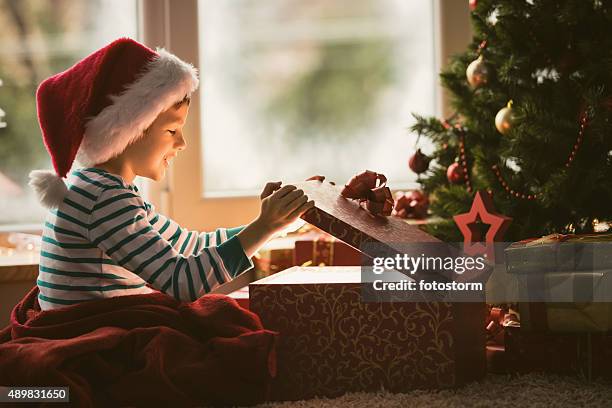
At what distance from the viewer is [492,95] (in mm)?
1735

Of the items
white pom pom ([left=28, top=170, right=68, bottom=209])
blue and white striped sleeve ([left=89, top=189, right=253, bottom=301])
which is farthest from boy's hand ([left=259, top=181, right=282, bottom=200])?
white pom pom ([left=28, top=170, right=68, bottom=209])

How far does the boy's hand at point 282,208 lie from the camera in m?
1.17

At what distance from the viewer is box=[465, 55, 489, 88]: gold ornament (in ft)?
5.57

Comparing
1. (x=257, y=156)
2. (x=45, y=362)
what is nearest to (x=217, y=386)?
(x=45, y=362)

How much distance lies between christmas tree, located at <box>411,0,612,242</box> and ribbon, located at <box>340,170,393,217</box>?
1.48 ft

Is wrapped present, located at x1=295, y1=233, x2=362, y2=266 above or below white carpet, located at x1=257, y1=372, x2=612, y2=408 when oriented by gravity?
above

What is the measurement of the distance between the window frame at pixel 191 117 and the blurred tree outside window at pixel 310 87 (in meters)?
0.04

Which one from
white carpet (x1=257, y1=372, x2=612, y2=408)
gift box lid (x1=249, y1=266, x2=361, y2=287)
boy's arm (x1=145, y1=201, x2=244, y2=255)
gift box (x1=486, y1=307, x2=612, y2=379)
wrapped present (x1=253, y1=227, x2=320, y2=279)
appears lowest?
white carpet (x1=257, y1=372, x2=612, y2=408)

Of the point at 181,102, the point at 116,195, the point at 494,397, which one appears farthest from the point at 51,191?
the point at 494,397

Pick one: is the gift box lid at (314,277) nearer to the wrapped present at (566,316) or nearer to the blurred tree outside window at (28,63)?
the wrapped present at (566,316)

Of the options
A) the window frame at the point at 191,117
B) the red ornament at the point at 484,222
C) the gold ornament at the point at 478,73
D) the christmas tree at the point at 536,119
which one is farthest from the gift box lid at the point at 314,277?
the window frame at the point at 191,117

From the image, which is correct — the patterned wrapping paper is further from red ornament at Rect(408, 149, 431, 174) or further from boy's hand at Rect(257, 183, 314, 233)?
boy's hand at Rect(257, 183, 314, 233)

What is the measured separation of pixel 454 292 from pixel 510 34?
0.73m

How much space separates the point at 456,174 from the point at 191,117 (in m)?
0.74
